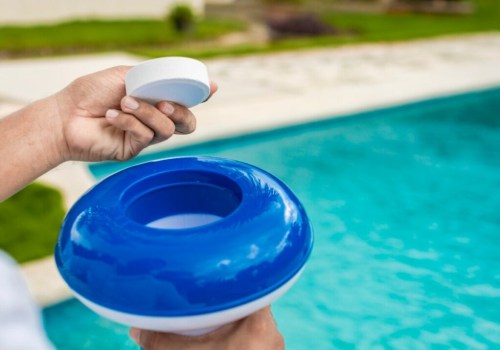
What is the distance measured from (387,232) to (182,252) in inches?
114

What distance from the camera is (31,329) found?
49cm

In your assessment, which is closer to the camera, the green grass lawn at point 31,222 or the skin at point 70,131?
the skin at point 70,131

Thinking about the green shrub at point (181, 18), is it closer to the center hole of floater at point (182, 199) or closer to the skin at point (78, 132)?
the skin at point (78, 132)

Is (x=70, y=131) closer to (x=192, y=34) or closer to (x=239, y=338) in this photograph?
(x=239, y=338)

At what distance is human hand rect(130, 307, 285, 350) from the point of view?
4.65 feet

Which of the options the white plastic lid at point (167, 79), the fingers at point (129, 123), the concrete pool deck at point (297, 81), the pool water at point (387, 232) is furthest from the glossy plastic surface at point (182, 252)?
the concrete pool deck at point (297, 81)

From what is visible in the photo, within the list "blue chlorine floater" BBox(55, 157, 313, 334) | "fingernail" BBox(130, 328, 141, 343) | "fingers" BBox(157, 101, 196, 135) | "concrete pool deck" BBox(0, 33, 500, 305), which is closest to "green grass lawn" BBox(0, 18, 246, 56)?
"concrete pool deck" BBox(0, 33, 500, 305)

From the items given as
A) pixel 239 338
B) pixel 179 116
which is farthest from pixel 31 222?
pixel 239 338

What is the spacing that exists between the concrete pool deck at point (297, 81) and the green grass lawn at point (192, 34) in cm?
63

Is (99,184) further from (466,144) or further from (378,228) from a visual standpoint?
(466,144)

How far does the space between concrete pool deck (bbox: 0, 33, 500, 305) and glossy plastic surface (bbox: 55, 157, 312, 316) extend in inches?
95.6

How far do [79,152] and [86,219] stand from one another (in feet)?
1.03

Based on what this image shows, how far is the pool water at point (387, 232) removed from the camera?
299cm

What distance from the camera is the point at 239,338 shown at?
1.42m
